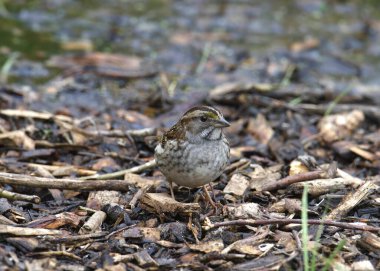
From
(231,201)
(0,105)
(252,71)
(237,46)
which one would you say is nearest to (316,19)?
(237,46)

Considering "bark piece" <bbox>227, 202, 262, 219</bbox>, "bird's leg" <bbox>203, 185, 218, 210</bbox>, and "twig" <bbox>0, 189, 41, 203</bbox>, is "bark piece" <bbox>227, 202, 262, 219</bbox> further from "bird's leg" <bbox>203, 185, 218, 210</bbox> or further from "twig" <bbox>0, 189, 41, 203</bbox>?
"twig" <bbox>0, 189, 41, 203</bbox>

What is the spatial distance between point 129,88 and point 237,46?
2658mm

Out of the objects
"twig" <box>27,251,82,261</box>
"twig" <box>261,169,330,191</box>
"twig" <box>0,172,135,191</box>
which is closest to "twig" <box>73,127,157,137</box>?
"twig" <box>0,172,135,191</box>

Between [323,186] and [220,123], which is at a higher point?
[220,123]

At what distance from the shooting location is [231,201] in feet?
18.6

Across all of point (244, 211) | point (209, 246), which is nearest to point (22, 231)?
point (209, 246)

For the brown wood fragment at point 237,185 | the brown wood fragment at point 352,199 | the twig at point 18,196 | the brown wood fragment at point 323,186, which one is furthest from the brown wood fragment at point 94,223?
the brown wood fragment at point 352,199

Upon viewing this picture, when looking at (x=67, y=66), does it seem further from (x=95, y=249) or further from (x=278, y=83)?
(x=95, y=249)

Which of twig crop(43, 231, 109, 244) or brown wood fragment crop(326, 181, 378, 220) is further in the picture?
brown wood fragment crop(326, 181, 378, 220)

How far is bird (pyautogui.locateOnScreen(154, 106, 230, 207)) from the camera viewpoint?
552 centimetres

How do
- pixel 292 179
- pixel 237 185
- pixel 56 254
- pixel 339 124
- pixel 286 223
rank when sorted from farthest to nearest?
pixel 339 124
pixel 237 185
pixel 292 179
pixel 286 223
pixel 56 254

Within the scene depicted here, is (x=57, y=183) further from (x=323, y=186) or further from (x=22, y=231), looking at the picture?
(x=323, y=186)

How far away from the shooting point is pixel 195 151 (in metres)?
5.62

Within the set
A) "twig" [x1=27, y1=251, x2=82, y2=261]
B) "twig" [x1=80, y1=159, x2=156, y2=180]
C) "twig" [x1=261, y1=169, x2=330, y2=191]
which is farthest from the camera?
"twig" [x1=80, y1=159, x2=156, y2=180]
